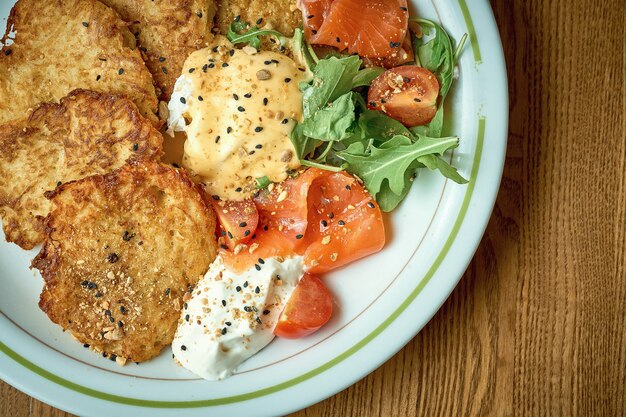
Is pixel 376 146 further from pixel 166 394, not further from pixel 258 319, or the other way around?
pixel 166 394

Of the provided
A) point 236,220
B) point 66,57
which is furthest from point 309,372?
point 66,57

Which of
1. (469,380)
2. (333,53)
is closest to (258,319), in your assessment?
(469,380)

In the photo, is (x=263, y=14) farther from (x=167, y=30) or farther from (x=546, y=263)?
(x=546, y=263)

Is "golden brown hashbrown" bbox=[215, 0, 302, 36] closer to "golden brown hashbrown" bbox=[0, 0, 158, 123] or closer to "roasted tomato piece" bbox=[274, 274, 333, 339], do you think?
"golden brown hashbrown" bbox=[0, 0, 158, 123]

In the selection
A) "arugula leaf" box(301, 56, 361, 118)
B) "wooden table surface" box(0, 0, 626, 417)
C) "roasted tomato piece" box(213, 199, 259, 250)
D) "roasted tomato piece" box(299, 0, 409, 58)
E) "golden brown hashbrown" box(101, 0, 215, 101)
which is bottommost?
"wooden table surface" box(0, 0, 626, 417)

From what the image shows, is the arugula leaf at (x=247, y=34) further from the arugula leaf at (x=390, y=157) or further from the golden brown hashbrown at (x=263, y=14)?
the arugula leaf at (x=390, y=157)

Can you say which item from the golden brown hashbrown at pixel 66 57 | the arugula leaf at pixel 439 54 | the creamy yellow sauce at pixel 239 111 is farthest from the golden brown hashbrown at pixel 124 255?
the arugula leaf at pixel 439 54

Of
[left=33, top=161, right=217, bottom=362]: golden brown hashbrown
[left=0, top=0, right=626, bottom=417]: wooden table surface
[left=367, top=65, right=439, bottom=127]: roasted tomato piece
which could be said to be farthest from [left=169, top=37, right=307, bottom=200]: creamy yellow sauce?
[left=0, top=0, right=626, bottom=417]: wooden table surface
